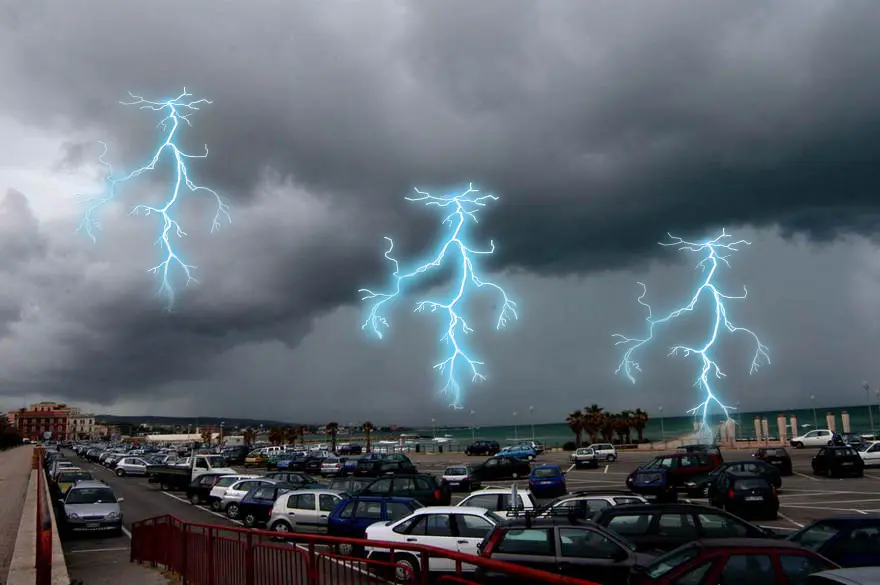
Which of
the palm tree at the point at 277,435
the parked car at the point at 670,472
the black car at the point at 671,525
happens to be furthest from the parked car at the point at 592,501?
the palm tree at the point at 277,435

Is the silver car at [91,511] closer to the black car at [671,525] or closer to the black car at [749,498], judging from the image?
the black car at [671,525]

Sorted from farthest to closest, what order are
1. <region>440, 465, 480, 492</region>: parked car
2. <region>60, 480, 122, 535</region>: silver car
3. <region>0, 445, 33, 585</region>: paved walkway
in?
1. <region>440, 465, 480, 492</region>: parked car
2. <region>60, 480, 122, 535</region>: silver car
3. <region>0, 445, 33, 585</region>: paved walkway

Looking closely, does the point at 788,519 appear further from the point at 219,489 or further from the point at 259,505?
the point at 219,489

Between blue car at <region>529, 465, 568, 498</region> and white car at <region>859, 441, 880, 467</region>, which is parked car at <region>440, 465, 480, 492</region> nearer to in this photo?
blue car at <region>529, 465, 568, 498</region>

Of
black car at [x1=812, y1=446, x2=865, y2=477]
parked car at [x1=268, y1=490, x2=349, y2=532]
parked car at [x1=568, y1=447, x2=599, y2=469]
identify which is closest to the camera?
parked car at [x1=268, y1=490, x2=349, y2=532]

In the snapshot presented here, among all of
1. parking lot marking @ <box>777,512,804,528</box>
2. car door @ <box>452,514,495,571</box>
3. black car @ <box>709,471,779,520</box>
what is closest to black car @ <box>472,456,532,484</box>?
parking lot marking @ <box>777,512,804,528</box>

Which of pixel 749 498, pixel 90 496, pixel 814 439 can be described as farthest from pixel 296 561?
pixel 814 439
